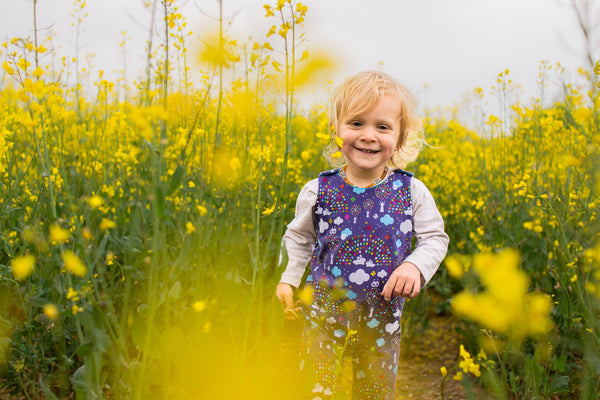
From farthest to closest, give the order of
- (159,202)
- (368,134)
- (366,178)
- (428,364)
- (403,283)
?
(428,364) → (366,178) → (368,134) → (403,283) → (159,202)

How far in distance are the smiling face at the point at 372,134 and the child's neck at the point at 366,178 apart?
0.07m

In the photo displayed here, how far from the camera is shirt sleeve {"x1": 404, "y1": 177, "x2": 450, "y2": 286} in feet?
5.03

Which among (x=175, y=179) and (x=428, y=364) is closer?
(x=175, y=179)

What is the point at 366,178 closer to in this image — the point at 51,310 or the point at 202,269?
the point at 202,269

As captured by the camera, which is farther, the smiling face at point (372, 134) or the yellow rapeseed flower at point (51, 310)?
the smiling face at point (372, 134)

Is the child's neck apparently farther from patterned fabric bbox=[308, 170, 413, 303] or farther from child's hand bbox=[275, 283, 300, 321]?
child's hand bbox=[275, 283, 300, 321]

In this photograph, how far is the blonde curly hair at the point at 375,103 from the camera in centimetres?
161

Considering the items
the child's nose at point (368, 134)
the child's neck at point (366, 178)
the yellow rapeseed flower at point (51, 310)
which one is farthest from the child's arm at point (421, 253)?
the yellow rapeseed flower at point (51, 310)

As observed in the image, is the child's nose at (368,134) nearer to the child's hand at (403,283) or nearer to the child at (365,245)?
the child at (365,245)

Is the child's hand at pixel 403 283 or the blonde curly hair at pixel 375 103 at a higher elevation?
the blonde curly hair at pixel 375 103

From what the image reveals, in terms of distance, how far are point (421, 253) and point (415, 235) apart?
0.50ft

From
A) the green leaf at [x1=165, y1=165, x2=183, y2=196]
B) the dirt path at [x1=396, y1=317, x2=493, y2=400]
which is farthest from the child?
the dirt path at [x1=396, y1=317, x2=493, y2=400]

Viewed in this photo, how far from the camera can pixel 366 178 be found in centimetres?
172

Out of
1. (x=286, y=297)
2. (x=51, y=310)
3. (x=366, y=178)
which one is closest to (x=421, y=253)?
(x=366, y=178)
